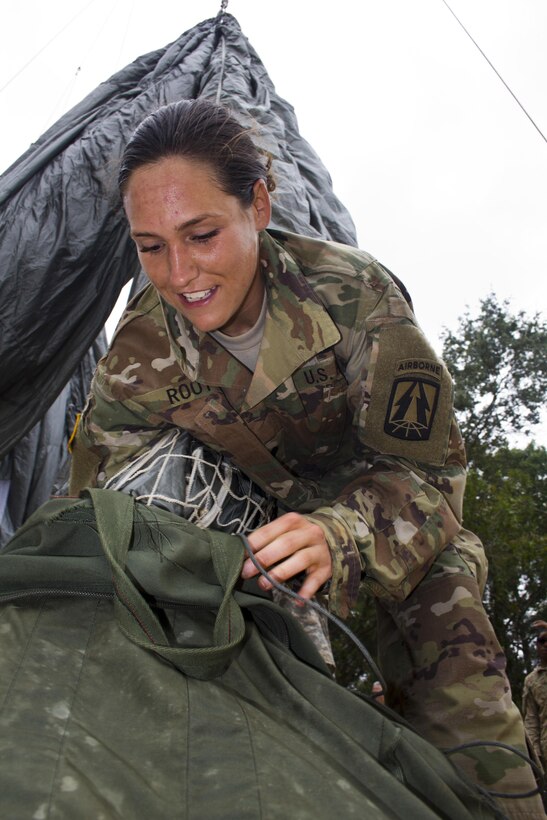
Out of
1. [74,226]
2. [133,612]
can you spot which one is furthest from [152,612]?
[74,226]

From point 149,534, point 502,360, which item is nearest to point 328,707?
point 149,534

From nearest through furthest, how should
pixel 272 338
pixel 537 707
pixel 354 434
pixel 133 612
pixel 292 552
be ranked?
pixel 133 612 → pixel 292 552 → pixel 272 338 → pixel 354 434 → pixel 537 707

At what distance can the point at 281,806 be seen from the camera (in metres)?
0.75

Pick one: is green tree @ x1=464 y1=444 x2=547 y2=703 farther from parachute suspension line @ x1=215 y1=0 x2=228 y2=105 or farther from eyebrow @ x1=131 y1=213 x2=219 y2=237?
eyebrow @ x1=131 y1=213 x2=219 y2=237

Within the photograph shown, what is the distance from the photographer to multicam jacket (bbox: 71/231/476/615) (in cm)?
159

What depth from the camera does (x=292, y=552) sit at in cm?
122

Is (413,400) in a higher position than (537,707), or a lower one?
higher

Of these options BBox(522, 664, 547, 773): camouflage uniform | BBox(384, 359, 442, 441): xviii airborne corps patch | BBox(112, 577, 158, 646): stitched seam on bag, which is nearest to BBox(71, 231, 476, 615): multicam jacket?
BBox(384, 359, 442, 441): xviii airborne corps patch

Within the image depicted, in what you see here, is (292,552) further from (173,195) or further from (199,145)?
(199,145)

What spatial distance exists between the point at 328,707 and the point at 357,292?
0.99m

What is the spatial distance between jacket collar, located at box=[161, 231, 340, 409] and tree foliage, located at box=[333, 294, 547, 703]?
803 cm

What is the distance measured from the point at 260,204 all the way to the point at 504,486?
9545 millimetres

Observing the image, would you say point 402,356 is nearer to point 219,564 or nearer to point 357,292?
point 357,292

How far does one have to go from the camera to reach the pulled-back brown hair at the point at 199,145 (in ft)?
5.28
